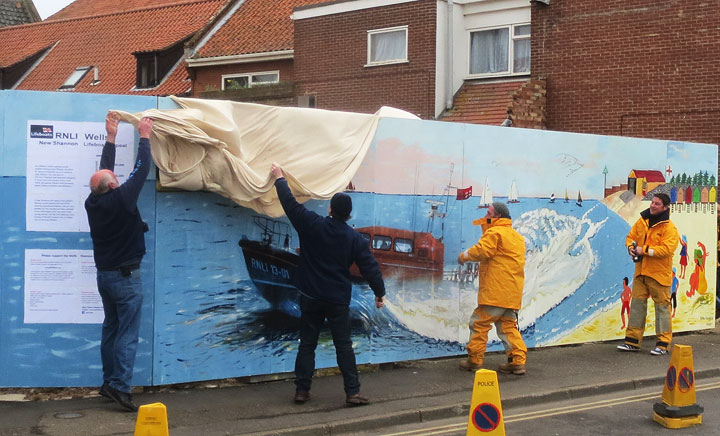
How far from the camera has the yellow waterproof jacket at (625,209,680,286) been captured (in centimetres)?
1135

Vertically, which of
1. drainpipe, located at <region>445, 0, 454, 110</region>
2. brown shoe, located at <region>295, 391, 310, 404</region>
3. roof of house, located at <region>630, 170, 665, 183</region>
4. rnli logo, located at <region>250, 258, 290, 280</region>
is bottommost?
brown shoe, located at <region>295, 391, 310, 404</region>

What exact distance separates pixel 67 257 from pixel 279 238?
6.51ft

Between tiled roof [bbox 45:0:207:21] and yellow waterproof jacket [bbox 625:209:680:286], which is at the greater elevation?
tiled roof [bbox 45:0:207:21]

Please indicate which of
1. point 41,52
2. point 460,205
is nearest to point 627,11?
point 460,205

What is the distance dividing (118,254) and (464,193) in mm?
4207

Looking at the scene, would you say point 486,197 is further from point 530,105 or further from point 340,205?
point 530,105

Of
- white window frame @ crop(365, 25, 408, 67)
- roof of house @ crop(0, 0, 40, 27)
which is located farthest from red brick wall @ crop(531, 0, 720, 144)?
roof of house @ crop(0, 0, 40, 27)

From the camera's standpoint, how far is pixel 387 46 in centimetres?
2306

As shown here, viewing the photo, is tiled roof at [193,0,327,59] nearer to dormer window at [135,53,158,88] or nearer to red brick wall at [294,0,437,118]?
dormer window at [135,53,158,88]

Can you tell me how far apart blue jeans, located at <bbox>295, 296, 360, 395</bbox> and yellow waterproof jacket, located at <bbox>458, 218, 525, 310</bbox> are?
190 cm

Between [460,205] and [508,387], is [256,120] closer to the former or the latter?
[460,205]

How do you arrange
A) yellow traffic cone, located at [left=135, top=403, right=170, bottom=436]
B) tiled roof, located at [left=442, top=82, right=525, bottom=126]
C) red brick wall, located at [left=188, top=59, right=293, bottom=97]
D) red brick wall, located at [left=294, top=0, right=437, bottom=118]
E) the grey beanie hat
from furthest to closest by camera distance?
red brick wall, located at [left=188, top=59, right=293, bottom=97]
red brick wall, located at [left=294, top=0, right=437, bottom=118]
tiled roof, located at [left=442, top=82, right=525, bottom=126]
the grey beanie hat
yellow traffic cone, located at [left=135, top=403, right=170, bottom=436]

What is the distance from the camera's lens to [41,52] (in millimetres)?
37156

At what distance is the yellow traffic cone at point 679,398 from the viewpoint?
811 centimetres
